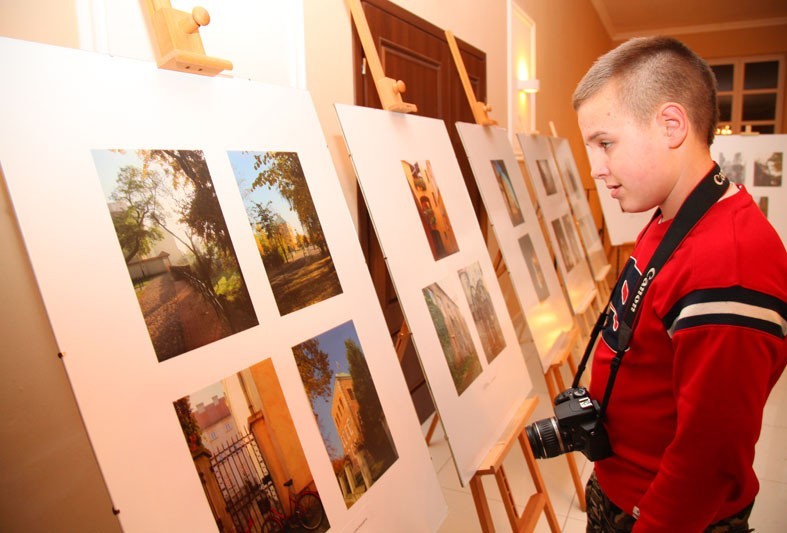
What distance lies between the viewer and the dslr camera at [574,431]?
1135 millimetres

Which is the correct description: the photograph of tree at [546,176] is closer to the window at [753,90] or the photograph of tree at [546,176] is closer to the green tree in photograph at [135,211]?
the green tree in photograph at [135,211]

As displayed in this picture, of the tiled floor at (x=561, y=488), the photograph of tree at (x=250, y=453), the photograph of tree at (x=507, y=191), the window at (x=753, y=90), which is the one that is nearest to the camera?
the photograph of tree at (x=250, y=453)

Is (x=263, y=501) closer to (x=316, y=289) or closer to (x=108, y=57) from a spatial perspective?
(x=316, y=289)

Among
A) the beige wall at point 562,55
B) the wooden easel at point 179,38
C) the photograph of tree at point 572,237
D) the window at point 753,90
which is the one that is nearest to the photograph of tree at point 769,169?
the beige wall at point 562,55

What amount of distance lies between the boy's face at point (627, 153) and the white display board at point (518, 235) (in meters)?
1.17

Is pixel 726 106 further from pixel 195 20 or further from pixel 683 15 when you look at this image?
pixel 195 20

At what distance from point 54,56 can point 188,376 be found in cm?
53

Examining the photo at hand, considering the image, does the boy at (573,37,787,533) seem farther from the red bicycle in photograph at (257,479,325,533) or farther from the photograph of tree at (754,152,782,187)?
the photograph of tree at (754,152,782,187)

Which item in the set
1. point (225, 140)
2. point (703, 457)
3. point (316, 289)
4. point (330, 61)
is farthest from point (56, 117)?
point (330, 61)

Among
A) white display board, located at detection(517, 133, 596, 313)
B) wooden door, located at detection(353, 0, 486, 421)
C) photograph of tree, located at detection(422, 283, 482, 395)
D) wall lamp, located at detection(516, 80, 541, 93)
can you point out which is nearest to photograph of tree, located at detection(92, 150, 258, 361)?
photograph of tree, located at detection(422, 283, 482, 395)

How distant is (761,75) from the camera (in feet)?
28.4

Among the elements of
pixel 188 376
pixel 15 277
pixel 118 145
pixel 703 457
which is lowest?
pixel 703 457

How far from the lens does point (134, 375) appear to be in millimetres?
818

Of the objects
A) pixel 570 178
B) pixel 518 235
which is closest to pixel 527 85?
pixel 570 178
